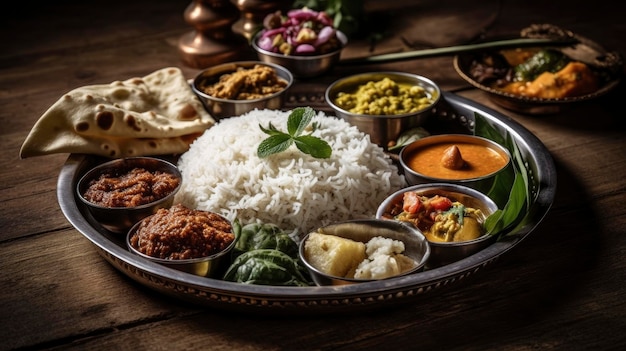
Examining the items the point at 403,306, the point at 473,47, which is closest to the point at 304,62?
the point at 473,47

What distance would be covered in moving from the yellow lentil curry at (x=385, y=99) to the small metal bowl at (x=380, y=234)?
1.02 metres

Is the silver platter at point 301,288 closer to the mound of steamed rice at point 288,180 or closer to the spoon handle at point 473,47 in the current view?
the mound of steamed rice at point 288,180

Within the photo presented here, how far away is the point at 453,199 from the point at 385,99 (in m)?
0.89

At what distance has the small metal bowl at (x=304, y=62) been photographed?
3934mm

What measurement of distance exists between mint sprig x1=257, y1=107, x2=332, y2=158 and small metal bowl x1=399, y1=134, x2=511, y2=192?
1.25 feet

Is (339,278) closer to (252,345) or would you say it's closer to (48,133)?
(252,345)

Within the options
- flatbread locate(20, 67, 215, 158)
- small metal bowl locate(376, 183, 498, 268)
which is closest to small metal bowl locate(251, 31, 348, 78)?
flatbread locate(20, 67, 215, 158)

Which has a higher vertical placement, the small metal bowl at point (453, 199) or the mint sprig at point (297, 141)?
the mint sprig at point (297, 141)

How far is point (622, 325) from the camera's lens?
2.23m

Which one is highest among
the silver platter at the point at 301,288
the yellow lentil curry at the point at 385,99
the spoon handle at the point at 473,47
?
the spoon handle at the point at 473,47

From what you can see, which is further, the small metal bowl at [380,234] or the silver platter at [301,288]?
the small metal bowl at [380,234]

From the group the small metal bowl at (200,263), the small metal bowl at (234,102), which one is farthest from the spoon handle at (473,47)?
the small metal bowl at (200,263)

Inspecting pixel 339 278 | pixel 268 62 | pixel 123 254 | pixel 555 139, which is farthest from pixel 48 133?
pixel 555 139

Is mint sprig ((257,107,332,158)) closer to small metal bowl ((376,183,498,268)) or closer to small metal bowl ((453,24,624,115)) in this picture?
small metal bowl ((376,183,498,268))
